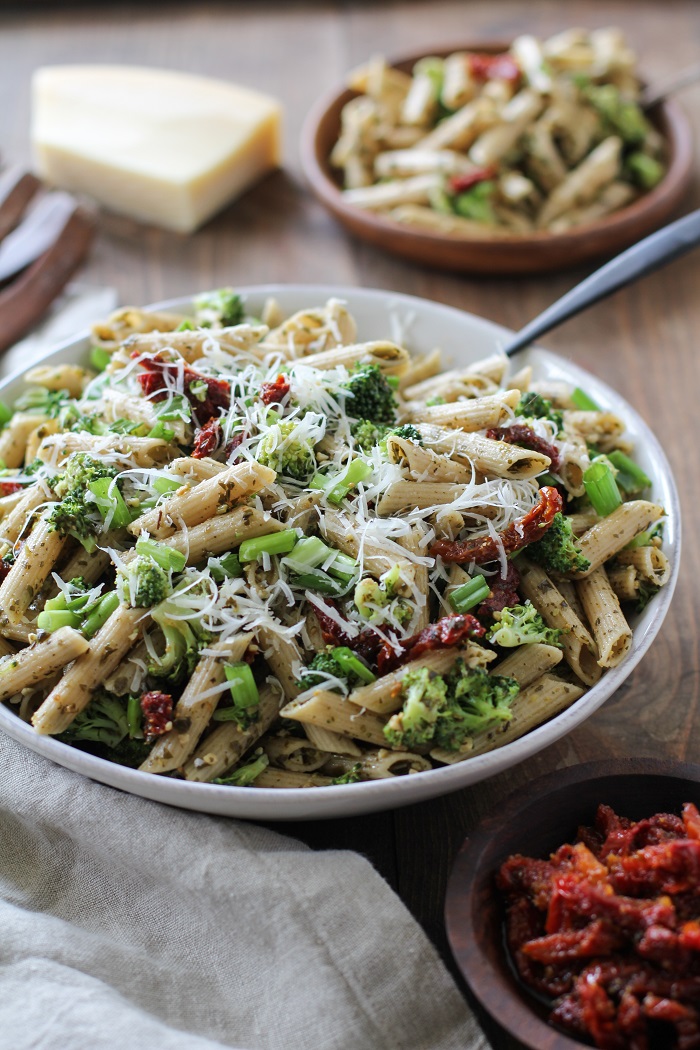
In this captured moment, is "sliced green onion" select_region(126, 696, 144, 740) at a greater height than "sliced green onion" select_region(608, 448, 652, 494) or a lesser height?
greater

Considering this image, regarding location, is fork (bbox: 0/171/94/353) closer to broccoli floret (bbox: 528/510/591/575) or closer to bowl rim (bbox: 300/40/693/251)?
bowl rim (bbox: 300/40/693/251)

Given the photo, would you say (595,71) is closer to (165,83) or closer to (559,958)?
(165,83)

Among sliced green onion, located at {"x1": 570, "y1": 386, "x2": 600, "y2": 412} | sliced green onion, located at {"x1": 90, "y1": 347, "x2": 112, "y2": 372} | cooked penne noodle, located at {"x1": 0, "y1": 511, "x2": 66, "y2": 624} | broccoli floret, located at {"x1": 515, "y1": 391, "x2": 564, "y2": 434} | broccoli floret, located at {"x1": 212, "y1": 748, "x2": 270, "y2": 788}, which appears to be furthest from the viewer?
sliced green onion, located at {"x1": 90, "y1": 347, "x2": 112, "y2": 372}

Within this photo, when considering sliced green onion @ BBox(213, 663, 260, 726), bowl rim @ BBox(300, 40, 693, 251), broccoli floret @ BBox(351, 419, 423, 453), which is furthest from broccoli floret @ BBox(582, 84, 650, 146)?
sliced green onion @ BBox(213, 663, 260, 726)

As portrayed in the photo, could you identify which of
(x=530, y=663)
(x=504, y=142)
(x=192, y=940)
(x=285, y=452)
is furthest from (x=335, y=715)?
(x=504, y=142)

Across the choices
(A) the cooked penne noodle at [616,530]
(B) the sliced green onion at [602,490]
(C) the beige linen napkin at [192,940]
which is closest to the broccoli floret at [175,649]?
(C) the beige linen napkin at [192,940]
